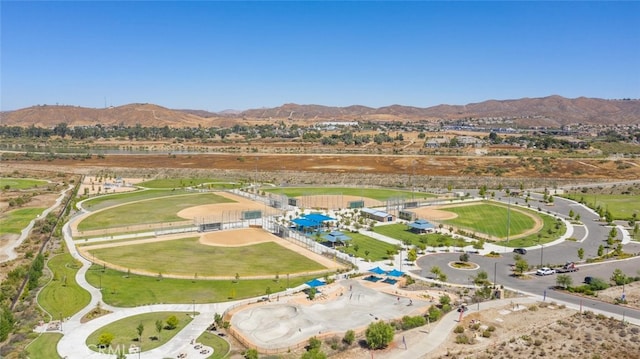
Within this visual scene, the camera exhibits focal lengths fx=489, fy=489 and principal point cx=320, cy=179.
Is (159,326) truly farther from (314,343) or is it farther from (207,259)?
(207,259)

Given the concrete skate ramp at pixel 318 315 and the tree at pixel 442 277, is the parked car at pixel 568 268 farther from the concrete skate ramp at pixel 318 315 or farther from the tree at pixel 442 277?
the concrete skate ramp at pixel 318 315

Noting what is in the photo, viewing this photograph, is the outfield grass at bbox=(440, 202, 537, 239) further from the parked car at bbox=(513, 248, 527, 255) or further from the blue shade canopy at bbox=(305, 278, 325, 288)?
the blue shade canopy at bbox=(305, 278, 325, 288)

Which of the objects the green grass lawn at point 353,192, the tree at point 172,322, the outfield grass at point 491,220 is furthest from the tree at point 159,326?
the green grass lawn at point 353,192

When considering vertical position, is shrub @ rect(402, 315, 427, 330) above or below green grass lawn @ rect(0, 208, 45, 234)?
below

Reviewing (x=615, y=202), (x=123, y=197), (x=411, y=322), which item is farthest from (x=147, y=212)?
(x=615, y=202)

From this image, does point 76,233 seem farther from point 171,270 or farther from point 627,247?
point 627,247

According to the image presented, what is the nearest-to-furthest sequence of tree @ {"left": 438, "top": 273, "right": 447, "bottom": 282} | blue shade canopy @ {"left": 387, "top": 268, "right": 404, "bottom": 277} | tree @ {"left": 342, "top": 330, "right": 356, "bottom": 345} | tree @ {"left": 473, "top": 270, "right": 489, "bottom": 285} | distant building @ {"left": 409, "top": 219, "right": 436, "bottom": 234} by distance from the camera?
tree @ {"left": 342, "top": 330, "right": 356, "bottom": 345} → tree @ {"left": 473, "top": 270, "right": 489, "bottom": 285} → tree @ {"left": 438, "top": 273, "right": 447, "bottom": 282} → blue shade canopy @ {"left": 387, "top": 268, "right": 404, "bottom": 277} → distant building @ {"left": 409, "top": 219, "right": 436, "bottom": 234}

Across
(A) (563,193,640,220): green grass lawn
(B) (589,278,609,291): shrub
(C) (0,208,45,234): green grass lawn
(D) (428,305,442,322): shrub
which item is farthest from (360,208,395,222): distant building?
(C) (0,208,45,234): green grass lawn

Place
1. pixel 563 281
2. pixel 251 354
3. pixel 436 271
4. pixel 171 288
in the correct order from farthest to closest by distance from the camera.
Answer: pixel 436 271, pixel 563 281, pixel 171 288, pixel 251 354
